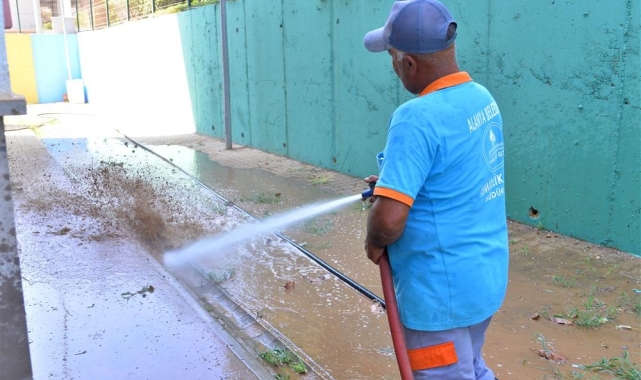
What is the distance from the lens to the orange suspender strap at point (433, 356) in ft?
6.34

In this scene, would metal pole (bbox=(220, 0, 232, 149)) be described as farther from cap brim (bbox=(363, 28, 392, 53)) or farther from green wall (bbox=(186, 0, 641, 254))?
cap brim (bbox=(363, 28, 392, 53))

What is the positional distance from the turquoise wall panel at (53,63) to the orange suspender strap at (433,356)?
83.1 feet

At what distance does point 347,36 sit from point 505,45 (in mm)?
2996

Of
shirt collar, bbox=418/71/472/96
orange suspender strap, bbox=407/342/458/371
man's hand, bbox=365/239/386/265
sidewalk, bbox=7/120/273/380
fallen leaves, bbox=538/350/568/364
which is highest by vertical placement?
shirt collar, bbox=418/71/472/96

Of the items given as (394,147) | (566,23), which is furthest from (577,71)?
(394,147)

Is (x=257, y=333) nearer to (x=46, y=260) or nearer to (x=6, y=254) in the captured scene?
(x=6, y=254)

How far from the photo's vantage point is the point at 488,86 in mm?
6098

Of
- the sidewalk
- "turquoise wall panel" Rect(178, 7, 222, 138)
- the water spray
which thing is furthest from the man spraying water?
"turquoise wall panel" Rect(178, 7, 222, 138)

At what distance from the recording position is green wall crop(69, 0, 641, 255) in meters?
4.91

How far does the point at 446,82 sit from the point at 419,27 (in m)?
0.21

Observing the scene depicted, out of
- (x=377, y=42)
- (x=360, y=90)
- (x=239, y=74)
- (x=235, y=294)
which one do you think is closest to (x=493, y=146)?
(x=377, y=42)

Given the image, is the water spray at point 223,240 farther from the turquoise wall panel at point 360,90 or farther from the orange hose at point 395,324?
the orange hose at point 395,324

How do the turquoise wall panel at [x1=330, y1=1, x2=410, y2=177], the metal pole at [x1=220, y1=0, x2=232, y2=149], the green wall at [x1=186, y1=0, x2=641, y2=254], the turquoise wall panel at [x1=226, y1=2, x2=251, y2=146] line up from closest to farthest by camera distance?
1. the green wall at [x1=186, y1=0, x2=641, y2=254]
2. the turquoise wall panel at [x1=330, y1=1, x2=410, y2=177]
3. the metal pole at [x1=220, y1=0, x2=232, y2=149]
4. the turquoise wall panel at [x1=226, y1=2, x2=251, y2=146]

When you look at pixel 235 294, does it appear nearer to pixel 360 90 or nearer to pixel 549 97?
pixel 549 97
